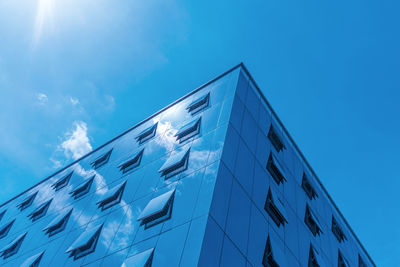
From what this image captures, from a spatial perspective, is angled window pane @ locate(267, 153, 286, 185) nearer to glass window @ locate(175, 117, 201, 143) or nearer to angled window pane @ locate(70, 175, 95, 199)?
glass window @ locate(175, 117, 201, 143)

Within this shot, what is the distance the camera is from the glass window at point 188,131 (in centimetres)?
1773

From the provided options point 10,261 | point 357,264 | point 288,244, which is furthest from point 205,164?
point 357,264

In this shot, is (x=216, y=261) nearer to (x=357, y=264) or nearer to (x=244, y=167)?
(x=244, y=167)

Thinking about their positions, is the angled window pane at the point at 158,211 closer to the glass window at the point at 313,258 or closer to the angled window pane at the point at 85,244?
the angled window pane at the point at 85,244

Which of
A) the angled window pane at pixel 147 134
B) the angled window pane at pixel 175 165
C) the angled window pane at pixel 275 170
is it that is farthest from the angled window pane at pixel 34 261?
the angled window pane at pixel 275 170

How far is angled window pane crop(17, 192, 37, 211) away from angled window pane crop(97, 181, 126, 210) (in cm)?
1389

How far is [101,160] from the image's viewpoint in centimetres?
2517

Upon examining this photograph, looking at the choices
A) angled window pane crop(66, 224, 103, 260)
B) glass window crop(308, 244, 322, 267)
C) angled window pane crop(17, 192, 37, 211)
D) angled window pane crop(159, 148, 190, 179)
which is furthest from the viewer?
angled window pane crop(17, 192, 37, 211)

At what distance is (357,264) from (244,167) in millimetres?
17060

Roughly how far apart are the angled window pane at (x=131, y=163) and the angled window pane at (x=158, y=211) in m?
6.01

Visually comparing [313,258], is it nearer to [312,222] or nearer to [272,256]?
[312,222]

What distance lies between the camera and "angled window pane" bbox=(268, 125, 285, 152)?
2070 centimetres

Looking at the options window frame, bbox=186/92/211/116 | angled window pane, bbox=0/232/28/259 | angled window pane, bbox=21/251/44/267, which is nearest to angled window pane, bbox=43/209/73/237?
angled window pane, bbox=21/251/44/267

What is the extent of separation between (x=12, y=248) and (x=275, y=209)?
18244mm
